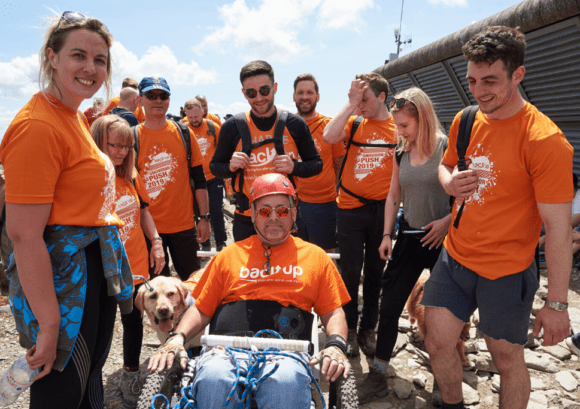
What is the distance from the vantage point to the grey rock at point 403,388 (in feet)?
11.0

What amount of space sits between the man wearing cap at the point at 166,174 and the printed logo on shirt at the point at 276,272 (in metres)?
1.60

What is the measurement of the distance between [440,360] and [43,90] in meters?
2.73

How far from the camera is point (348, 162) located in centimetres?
393

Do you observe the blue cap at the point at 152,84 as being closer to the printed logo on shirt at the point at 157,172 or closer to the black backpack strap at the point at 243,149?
the printed logo on shirt at the point at 157,172

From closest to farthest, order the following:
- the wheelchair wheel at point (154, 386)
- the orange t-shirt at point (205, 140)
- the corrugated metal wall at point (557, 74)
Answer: the wheelchair wheel at point (154, 386), the corrugated metal wall at point (557, 74), the orange t-shirt at point (205, 140)

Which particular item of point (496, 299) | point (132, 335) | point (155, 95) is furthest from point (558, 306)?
point (155, 95)

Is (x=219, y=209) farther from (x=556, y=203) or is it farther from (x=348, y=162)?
(x=556, y=203)

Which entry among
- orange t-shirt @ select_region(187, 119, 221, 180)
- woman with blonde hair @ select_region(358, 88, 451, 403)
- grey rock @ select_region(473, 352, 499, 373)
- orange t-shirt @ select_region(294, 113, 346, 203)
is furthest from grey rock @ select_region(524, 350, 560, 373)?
orange t-shirt @ select_region(187, 119, 221, 180)

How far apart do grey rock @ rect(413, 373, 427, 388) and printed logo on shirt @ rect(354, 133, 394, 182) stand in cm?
195

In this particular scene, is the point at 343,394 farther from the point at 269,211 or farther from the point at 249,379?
the point at 269,211

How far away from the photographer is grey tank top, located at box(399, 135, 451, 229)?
119 inches

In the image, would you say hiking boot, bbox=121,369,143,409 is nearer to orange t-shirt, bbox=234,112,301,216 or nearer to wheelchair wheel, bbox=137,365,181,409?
wheelchair wheel, bbox=137,365,181,409

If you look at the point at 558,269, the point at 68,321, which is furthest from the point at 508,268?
the point at 68,321

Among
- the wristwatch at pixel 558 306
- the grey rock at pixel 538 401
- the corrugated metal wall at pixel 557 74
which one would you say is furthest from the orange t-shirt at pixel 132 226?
the corrugated metal wall at pixel 557 74
